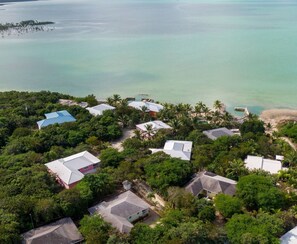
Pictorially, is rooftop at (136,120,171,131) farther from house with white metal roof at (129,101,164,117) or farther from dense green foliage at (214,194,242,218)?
dense green foliage at (214,194,242,218)

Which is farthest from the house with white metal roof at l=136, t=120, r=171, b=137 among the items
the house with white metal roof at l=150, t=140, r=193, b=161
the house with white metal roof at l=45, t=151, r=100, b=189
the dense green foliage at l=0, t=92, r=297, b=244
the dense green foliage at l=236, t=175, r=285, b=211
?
the dense green foliage at l=236, t=175, r=285, b=211

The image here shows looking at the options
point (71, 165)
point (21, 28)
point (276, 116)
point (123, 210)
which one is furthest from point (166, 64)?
point (21, 28)

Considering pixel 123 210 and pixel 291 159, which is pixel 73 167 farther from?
pixel 291 159

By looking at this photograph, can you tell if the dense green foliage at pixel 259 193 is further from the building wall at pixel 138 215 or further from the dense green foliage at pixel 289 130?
the dense green foliage at pixel 289 130

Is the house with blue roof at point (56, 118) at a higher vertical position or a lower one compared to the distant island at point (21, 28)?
lower

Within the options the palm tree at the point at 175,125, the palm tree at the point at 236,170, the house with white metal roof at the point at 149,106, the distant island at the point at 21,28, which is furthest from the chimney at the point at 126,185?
the distant island at the point at 21,28

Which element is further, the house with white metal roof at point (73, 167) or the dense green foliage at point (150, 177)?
the house with white metal roof at point (73, 167)
